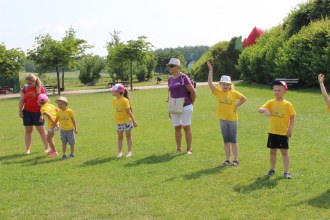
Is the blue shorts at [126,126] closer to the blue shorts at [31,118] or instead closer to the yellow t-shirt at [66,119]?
the yellow t-shirt at [66,119]

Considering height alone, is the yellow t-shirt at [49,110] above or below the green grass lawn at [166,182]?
above

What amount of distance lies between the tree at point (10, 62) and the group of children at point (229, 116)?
118 ft

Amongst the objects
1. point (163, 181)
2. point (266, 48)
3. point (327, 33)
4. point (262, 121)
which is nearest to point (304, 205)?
point (163, 181)

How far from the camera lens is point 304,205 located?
546 cm

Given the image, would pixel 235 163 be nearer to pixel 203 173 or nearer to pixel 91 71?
pixel 203 173

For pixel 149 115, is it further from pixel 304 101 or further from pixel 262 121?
pixel 304 101

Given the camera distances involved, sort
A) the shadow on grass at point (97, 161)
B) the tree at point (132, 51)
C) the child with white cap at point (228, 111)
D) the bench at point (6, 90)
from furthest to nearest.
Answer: the bench at point (6, 90), the tree at point (132, 51), the shadow on grass at point (97, 161), the child with white cap at point (228, 111)

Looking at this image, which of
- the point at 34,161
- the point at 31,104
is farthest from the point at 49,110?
the point at 34,161

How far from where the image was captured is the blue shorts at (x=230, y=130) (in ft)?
25.2

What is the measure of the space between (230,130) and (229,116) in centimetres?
26

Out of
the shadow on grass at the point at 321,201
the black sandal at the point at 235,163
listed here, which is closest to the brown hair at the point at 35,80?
the black sandal at the point at 235,163

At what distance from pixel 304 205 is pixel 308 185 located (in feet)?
2.97

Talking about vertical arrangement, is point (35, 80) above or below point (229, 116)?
above

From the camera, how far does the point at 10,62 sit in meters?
43.4
